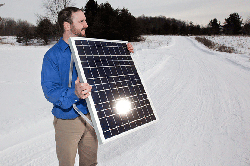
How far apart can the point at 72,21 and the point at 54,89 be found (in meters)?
0.74

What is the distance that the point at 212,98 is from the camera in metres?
6.69

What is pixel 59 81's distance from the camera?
1.97m

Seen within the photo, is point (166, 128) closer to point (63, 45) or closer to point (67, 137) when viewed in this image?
point (67, 137)

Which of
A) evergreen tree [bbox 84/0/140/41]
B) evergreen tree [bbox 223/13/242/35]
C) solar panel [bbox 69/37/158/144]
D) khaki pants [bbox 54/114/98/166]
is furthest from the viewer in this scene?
evergreen tree [bbox 223/13/242/35]

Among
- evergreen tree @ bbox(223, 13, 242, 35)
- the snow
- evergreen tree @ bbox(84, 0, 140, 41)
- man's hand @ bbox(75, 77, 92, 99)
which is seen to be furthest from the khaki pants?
evergreen tree @ bbox(223, 13, 242, 35)

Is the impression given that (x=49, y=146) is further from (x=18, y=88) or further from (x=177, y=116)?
(x=18, y=88)

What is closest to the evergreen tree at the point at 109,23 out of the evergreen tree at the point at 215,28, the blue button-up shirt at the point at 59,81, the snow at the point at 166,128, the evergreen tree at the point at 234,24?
the snow at the point at 166,128

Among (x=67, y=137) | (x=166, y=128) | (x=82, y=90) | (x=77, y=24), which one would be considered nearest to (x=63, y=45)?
(x=77, y=24)

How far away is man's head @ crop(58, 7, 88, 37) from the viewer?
193 centimetres

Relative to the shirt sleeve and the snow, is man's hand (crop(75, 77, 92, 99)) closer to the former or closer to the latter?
the shirt sleeve

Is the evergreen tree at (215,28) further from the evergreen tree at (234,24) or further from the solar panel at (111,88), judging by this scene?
the solar panel at (111,88)

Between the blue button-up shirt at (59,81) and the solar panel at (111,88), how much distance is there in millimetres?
177

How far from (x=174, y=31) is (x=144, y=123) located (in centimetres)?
10764

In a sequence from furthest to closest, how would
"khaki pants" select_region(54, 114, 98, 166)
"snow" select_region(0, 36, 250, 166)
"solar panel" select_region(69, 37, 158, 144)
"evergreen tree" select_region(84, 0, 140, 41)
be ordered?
"evergreen tree" select_region(84, 0, 140, 41)
"snow" select_region(0, 36, 250, 166)
"khaki pants" select_region(54, 114, 98, 166)
"solar panel" select_region(69, 37, 158, 144)
